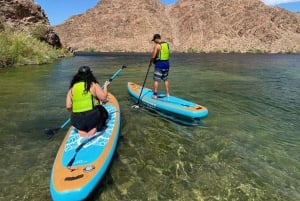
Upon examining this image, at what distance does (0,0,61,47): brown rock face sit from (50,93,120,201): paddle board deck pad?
38102 millimetres

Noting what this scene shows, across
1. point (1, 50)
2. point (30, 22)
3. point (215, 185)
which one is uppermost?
point (30, 22)

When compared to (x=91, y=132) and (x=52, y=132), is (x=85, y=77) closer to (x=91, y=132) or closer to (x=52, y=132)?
(x=91, y=132)

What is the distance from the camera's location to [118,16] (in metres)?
134

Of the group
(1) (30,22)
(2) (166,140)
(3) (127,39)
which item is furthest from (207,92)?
(3) (127,39)

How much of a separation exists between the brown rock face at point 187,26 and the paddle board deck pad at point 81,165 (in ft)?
338

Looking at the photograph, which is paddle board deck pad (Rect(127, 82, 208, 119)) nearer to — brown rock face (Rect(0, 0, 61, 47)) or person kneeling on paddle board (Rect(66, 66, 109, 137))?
Answer: person kneeling on paddle board (Rect(66, 66, 109, 137))

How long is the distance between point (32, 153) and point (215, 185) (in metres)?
4.77

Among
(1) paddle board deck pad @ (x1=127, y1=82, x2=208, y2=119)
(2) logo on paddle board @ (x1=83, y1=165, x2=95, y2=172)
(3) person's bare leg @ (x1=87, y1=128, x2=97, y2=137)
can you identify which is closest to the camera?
(2) logo on paddle board @ (x1=83, y1=165, x2=95, y2=172)

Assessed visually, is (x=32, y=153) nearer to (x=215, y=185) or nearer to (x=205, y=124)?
(x=215, y=185)

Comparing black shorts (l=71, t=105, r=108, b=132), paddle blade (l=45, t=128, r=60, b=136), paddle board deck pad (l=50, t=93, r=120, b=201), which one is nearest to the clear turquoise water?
paddle blade (l=45, t=128, r=60, b=136)

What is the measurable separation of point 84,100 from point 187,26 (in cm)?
12825

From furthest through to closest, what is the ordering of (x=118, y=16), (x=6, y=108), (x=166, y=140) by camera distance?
1. (x=118, y=16)
2. (x=6, y=108)
3. (x=166, y=140)

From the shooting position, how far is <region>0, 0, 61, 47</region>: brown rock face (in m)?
41.8

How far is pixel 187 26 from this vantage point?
12975 cm
